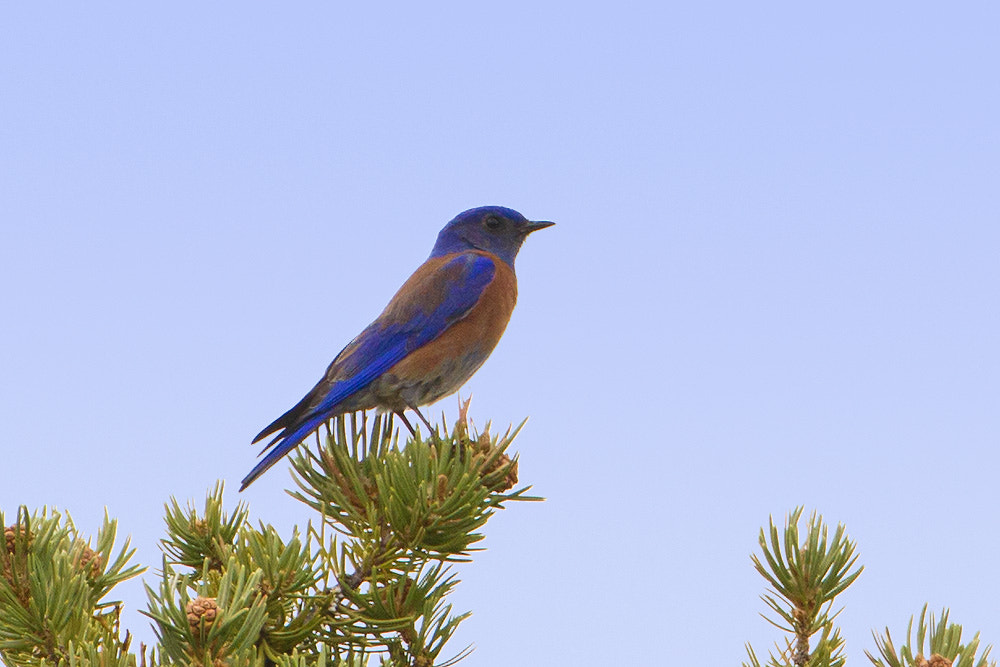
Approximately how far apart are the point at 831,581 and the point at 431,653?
919mm

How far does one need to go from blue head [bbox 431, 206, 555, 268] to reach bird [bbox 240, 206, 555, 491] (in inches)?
14.5

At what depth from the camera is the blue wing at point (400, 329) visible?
187 inches

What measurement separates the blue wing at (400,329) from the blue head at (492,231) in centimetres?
44

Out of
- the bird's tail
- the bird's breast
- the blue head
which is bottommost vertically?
the bird's tail

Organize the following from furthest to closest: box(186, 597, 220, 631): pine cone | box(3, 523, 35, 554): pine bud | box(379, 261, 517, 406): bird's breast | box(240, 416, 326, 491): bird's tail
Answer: box(379, 261, 517, 406): bird's breast < box(240, 416, 326, 491): bird's tail < box(3, 523, 35, 554): pine bud < box(186, 597, 220, 631): pine cone

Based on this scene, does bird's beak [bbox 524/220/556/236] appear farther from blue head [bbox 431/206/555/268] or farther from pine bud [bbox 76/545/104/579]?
pine bud [bbox 76/545/104/579]

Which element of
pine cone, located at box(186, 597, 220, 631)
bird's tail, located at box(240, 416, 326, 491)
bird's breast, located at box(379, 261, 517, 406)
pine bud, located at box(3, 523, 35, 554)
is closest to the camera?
pine cone, located at box(186, 597, 220, 631)

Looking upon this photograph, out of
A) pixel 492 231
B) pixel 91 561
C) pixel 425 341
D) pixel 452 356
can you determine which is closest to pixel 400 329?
pixel 425 341

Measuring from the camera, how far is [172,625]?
1.98m

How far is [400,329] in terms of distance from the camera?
5.66m

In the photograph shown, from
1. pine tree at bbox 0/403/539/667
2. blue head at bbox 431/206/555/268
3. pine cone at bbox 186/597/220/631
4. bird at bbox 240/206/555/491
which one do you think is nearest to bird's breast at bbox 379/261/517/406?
bird at bbox 240/206/555/491

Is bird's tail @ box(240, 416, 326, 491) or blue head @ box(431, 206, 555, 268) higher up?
blue head @ box(431, 206, 555, 268)

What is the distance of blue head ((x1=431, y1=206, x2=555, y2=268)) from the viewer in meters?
6.86

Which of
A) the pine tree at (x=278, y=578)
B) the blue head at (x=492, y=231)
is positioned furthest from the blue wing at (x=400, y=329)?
the pine tree at (x=278, y=578)
